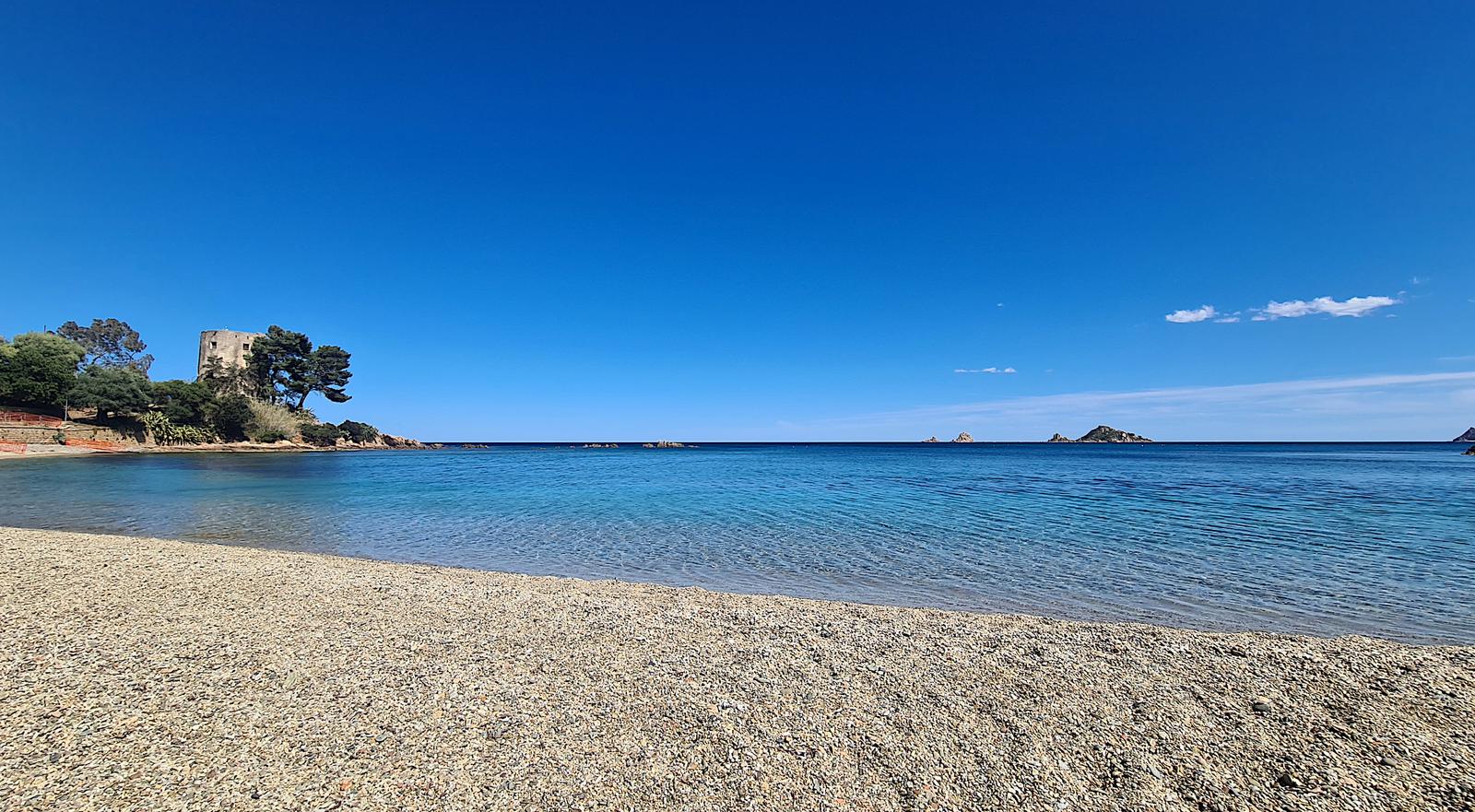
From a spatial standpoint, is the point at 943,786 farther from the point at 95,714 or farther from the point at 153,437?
the point at 153,437

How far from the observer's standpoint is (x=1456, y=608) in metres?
8.26

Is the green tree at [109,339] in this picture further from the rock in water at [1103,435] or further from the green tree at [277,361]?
the rock in water at [1103,435]

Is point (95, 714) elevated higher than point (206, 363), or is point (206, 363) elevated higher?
point (206, 363)

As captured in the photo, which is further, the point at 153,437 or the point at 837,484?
the point at 153,437

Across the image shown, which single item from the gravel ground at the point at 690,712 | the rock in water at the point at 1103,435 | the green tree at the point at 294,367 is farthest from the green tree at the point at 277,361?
the rock in water at the point at 1103,435

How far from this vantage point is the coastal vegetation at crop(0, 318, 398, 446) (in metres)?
58.8

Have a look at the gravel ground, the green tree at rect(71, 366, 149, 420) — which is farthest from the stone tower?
the gravel ground

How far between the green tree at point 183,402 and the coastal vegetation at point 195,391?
76 mm

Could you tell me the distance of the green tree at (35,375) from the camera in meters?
57.3

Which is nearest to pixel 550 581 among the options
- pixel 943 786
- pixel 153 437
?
pixel 943 786

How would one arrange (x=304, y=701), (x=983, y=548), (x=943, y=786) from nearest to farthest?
(x=943, y=786) < (x=304, y=701) < (x=983, y=548)

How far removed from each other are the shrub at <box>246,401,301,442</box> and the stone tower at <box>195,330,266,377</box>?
930 centimetres

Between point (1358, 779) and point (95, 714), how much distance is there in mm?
8294

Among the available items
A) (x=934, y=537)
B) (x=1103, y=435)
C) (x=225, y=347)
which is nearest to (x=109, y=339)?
(x=225, y=347)
